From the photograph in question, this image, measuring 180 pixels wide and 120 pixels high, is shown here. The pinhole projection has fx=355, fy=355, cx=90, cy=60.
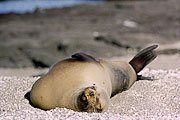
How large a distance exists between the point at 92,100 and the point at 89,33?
7.07 meters

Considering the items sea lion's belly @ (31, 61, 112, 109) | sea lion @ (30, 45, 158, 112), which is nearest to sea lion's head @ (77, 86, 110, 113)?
sea lion @ (30, 45, 158, 112)

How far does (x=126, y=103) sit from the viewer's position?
344 cm

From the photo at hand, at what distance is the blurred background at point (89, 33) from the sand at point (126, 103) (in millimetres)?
2457

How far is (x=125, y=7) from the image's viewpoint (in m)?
13.4

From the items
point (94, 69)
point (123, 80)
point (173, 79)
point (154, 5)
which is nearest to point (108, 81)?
point (94, 69)

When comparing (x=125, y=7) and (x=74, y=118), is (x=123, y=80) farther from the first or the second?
(x=125, y=7)

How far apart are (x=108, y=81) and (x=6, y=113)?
1.04m

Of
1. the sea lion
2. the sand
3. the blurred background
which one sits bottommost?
the blurred background

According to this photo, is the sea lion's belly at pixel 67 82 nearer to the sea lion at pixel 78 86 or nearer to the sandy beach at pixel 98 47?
the sea lion at pixel 78 86

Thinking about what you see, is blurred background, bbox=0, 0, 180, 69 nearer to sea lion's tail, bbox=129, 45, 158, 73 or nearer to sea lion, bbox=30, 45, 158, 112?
sea lion's tail, bbox=129, 45, 158, 73

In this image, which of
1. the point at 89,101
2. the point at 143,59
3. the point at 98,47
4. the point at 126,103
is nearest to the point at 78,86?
the point at 89,101

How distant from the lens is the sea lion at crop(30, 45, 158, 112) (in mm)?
2857

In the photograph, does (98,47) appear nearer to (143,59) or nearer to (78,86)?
(143,59)

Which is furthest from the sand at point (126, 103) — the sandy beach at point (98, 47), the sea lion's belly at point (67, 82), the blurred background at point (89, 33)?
the blurred background at point (89, 33)
